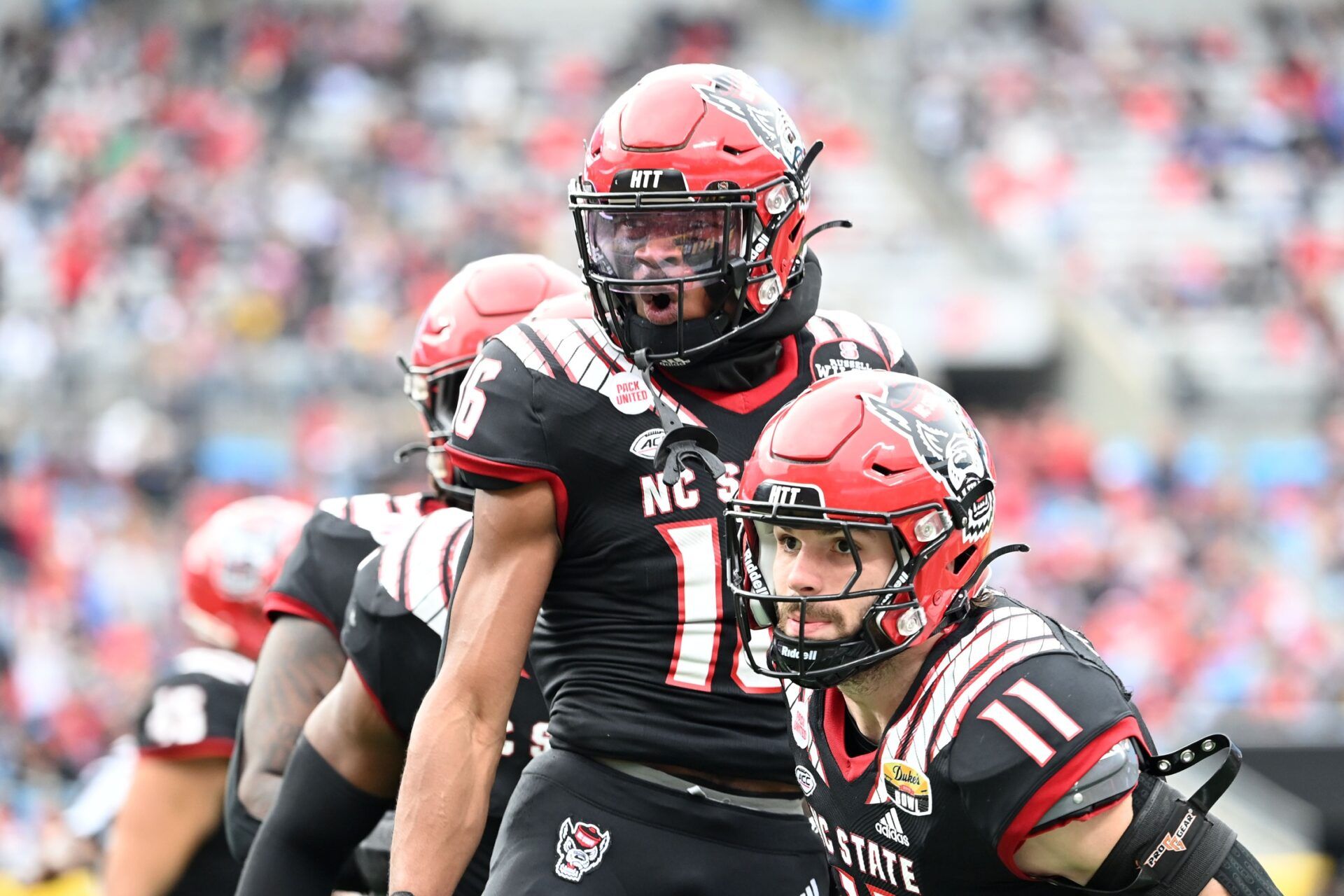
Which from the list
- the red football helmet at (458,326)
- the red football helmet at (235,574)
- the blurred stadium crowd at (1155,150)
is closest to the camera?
the red football helmet at (458,326)

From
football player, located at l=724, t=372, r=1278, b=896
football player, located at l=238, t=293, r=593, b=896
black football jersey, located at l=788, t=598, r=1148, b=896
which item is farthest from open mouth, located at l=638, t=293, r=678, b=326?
black football jersey, located at l=788, t=598, r=1148, b=896

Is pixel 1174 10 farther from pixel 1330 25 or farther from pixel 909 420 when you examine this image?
pixel 909 420

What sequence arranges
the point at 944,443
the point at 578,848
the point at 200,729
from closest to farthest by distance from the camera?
the point at 944,443, the point at 578,848, the point at 200,729

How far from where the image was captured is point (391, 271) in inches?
683

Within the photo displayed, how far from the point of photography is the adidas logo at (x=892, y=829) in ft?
9.52

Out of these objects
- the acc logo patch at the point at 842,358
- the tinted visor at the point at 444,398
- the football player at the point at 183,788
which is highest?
the acc logo patch at the point at 842,358

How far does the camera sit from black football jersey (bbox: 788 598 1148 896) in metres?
2.69

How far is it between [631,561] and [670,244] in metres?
0.58

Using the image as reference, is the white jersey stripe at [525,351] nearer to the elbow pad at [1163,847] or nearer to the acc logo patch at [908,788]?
the acc logo patch at [908,788]

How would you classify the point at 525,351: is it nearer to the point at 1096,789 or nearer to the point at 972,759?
the point at 972,759

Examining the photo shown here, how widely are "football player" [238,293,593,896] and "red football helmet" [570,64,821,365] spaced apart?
0.61m

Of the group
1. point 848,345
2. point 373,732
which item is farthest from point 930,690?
point 373,732

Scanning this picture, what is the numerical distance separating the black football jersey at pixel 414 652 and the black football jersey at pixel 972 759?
106 cm

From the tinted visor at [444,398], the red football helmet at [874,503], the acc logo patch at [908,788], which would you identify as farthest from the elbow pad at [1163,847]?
the tinted visor at [444,398]
